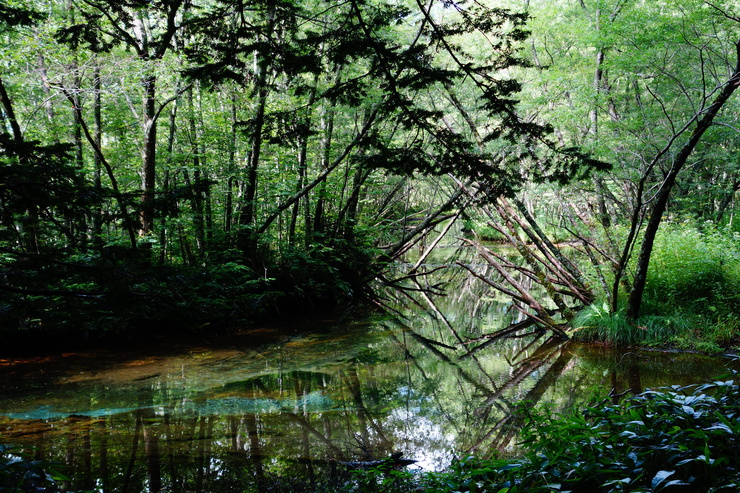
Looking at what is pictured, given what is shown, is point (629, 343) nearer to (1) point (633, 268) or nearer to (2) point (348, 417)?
(1) point (633, 268)

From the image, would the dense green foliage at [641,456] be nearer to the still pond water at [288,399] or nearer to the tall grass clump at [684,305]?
the still pond water at [288,399]

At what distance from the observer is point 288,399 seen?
5688 millimetres

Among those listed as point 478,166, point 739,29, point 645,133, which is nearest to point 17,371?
point 478,166

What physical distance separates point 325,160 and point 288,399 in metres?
7.49

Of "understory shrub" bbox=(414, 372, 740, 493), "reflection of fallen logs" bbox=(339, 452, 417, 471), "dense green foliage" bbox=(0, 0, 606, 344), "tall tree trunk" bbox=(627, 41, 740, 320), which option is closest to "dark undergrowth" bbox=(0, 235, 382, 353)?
"dense green foliage" bbox=(0, 0, 606, 344)

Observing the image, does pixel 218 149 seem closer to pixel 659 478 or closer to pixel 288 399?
pixel 288 399

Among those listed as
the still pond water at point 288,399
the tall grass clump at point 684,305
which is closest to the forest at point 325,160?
the tall grass clump at point 684,305

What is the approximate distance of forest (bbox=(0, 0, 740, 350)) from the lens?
4.05 metres

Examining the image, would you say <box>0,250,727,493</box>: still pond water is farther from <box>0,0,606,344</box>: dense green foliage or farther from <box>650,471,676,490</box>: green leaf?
<box>650,471,676,490</box>: green leaf

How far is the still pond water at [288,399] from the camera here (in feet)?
13.2

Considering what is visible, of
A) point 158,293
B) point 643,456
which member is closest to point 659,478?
point 643,456

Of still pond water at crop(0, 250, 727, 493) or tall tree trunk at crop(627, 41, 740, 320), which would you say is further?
tall tree trunk at crop(627, 41, 740, 320)

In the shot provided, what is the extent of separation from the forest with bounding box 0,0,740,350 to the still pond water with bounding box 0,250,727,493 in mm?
823

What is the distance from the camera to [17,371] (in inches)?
249
